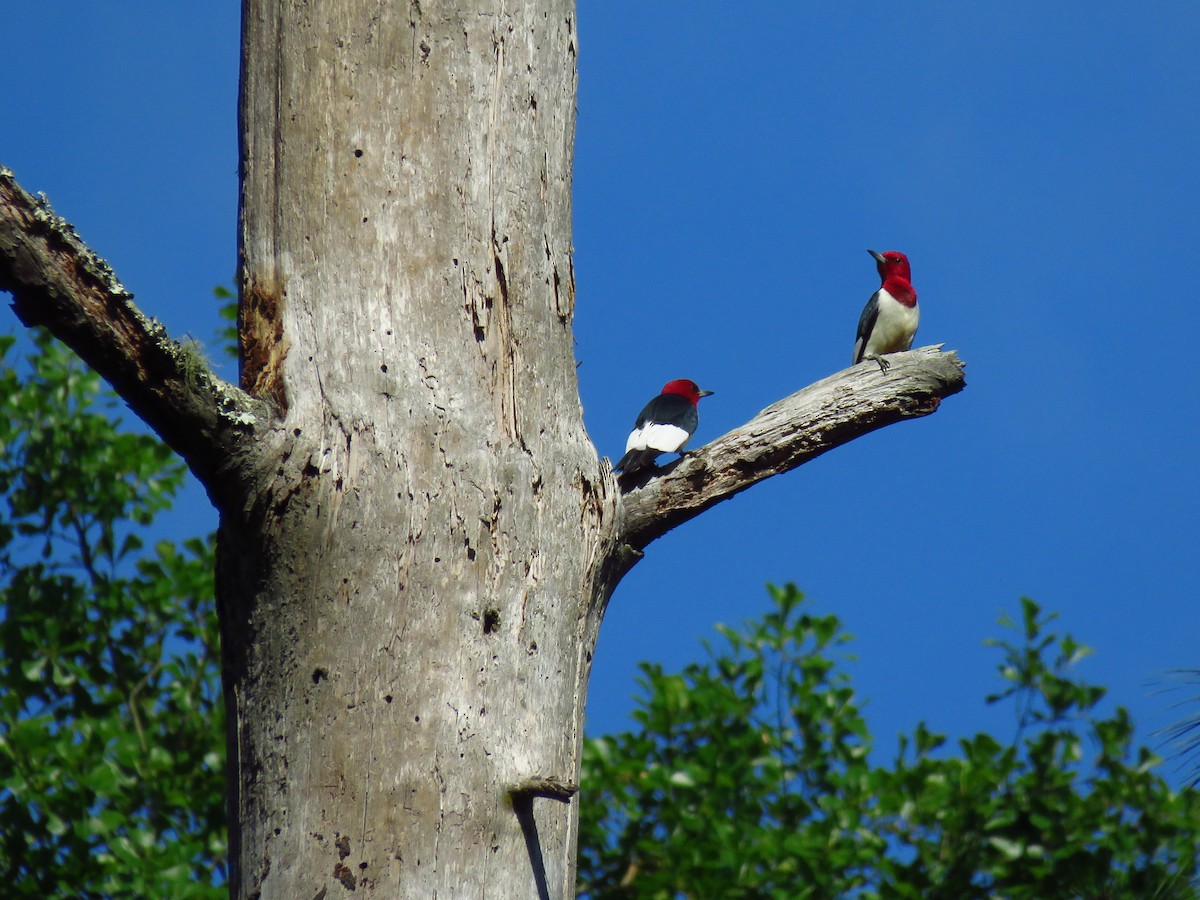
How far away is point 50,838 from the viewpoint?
654cm

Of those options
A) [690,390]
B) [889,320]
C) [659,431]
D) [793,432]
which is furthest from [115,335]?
[889,320]

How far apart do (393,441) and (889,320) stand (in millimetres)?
4812

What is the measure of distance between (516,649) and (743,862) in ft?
14.5

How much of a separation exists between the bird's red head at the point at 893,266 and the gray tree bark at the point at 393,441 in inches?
184

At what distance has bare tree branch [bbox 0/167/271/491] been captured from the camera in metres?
2.10

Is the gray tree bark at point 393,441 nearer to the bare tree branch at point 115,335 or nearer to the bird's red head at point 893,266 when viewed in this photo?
the bare tree branch at point 115,335

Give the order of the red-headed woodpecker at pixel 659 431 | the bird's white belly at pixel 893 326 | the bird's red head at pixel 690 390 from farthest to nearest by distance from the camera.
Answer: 1. the bird's white belly at pixel 893 326
2. the bird's red head at pixel 690 390
3. the red-headed woodpecker at pixel 659 431

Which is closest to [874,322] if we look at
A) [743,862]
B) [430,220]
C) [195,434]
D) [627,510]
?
[743,862]

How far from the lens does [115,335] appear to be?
2193mm

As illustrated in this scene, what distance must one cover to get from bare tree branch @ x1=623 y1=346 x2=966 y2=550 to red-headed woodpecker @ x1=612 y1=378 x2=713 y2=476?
119 cm

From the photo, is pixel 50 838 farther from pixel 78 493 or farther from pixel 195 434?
pixel 195 434

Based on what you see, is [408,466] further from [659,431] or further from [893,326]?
[893,326]

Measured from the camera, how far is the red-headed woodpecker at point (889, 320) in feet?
22.0

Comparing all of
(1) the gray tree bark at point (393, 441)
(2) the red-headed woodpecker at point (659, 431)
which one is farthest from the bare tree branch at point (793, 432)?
(2) the red-headed woodpecker at point (659, 431)
